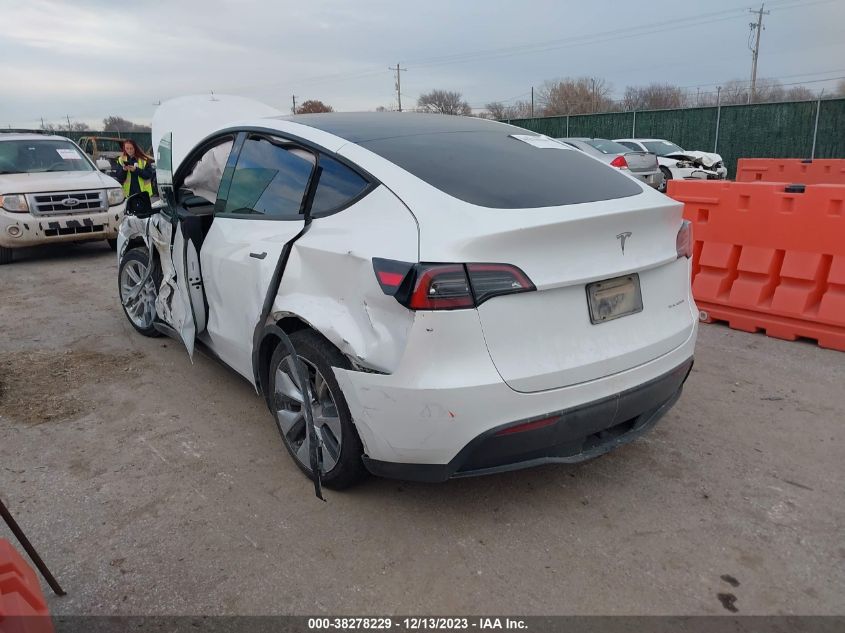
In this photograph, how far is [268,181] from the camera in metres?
3.49

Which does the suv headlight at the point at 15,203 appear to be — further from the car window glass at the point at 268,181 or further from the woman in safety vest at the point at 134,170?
the car window glass at the point at 268,181

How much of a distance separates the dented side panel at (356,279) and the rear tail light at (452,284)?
63 mm

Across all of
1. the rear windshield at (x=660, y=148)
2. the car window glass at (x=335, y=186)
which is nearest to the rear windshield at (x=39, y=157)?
the car window glass at (x=335, y=186)

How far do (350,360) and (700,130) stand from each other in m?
24.0

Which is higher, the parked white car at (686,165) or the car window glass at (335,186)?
the car window glass at (335,186)

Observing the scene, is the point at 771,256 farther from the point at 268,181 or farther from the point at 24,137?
the point at 24,137

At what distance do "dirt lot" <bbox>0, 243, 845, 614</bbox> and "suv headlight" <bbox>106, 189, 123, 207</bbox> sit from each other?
6.04 m

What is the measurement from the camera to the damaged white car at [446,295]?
2.47 metres

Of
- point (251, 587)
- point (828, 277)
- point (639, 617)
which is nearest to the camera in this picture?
point (639, 617)

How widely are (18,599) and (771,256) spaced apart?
544 cm

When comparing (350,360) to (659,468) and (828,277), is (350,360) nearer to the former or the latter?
(659,468)

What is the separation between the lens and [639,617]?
2.34 meters

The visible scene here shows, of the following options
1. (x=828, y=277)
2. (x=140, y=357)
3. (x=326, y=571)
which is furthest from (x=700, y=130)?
(x=326, y=571)

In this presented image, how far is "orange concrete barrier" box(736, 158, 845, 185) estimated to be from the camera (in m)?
10.3
